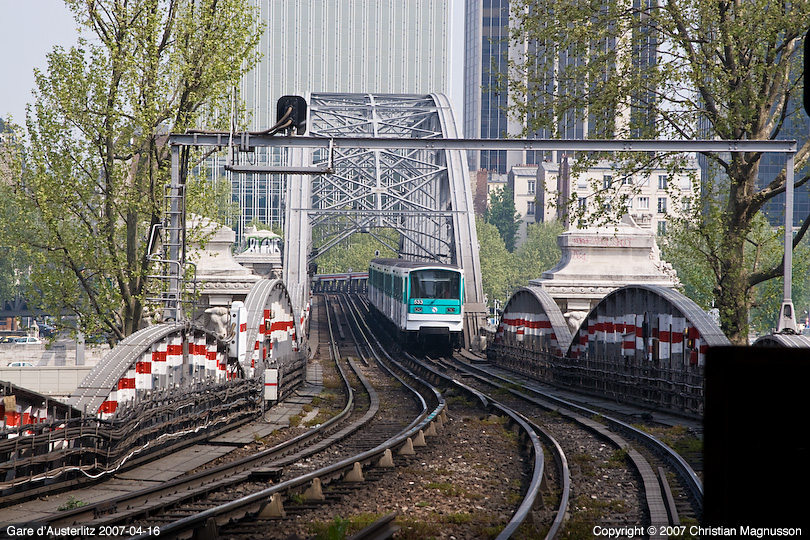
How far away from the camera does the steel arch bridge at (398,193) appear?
4166cm

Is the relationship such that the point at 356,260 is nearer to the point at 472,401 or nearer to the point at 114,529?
the point at 472,401

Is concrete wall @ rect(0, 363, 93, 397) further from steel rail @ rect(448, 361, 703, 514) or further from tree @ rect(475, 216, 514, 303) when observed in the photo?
tree @ rect(475, 216, 514, 303)

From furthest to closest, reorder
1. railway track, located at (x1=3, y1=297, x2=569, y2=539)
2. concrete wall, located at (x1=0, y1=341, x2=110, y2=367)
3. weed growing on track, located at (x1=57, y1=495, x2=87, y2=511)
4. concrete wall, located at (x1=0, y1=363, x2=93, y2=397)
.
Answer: concrete wall, located at (x1=0, y1=341, x2=110, y2=367) → concrete wall, located at (x1=0, y1=363, x2=93, y2=397) → weed growing on track, located at (x1=57, y1=495, x2=87, y2=511) → railway track, located at (x1=3, y1=297, x2=569, y2=539)

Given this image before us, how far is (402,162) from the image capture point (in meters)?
64.6

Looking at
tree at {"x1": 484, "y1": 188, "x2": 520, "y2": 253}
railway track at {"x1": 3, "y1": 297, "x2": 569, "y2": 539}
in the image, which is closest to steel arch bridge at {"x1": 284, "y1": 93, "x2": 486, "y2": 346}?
railway track at {"x1": 3, "y1": 297, "x2": 569, "y2": 539}

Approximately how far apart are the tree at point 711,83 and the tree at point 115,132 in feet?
24.5

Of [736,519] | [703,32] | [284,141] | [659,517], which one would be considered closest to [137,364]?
[284,141]

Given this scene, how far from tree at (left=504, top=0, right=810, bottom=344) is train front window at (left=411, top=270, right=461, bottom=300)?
14331 mm

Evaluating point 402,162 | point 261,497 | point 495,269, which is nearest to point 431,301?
point 261,497

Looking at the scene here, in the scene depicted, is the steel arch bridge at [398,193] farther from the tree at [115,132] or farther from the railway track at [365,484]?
the railway track at [365,484]

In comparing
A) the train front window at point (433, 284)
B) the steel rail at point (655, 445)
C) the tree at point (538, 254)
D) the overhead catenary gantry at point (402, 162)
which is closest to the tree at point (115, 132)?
the overhead catenary gantry at point (402, 162)

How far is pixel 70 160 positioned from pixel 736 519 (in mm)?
19017

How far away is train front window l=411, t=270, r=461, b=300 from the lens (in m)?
34.2

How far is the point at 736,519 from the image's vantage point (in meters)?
2.31
